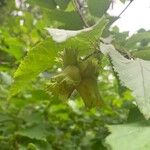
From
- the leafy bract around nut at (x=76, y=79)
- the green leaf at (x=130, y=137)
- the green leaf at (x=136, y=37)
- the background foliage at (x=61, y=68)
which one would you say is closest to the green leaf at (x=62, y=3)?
the background foliage at (x=61, y=68)

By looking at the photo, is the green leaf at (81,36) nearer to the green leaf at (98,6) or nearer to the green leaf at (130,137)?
the green leaf at (130,137)

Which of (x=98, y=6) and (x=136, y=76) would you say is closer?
(x=136, y=76)

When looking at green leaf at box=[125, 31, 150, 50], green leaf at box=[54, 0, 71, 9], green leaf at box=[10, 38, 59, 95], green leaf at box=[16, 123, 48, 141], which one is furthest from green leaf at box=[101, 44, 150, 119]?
green leaf at box=[16, 123, 48, 141]

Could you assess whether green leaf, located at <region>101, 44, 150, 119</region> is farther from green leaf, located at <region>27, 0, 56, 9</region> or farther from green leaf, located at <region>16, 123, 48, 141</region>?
green leaf, located at <region>16, 123, 48, 141</region>

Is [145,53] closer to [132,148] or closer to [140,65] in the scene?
[140,65]

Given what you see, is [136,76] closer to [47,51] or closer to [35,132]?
[47,51]

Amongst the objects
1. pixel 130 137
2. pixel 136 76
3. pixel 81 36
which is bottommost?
pixel 130 137

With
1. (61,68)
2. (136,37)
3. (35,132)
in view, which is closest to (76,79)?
(61,68)
